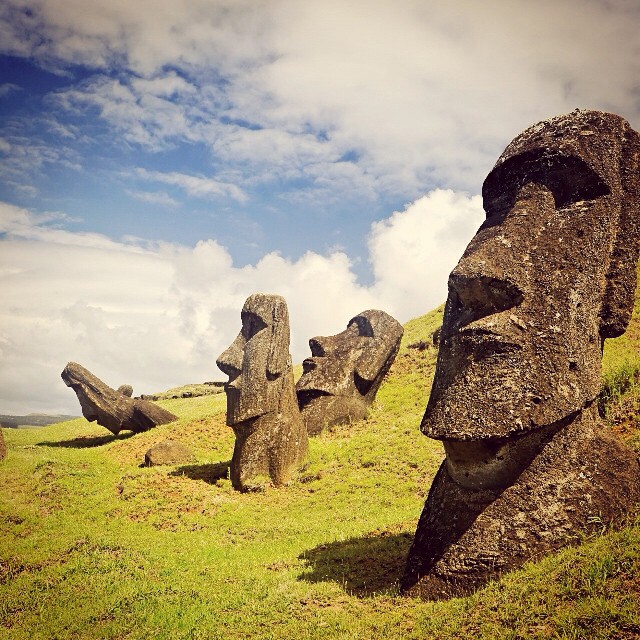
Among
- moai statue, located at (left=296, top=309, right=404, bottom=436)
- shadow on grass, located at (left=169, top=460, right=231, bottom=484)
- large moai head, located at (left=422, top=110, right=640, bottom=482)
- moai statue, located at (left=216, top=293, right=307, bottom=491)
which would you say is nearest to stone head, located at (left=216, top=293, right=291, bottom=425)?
moai statue, located at (left=216, top=293, right=307, bottom=491)

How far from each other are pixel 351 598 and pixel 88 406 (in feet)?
68.4

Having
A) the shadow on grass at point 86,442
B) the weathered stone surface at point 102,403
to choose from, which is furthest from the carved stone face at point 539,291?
the shadow on grass at point 86,442

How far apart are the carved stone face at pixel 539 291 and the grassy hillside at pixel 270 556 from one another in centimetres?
195

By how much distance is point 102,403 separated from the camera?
25250mm

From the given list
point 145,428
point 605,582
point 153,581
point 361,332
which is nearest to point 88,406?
point 145,428

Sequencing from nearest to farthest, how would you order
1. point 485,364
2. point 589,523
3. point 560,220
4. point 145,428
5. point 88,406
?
1. point 589,523
2. point 485,364
3. point 560,220
4. point 88,406
5. point 145,428

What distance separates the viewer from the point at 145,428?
27.0m

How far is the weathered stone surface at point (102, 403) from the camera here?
25172 mm

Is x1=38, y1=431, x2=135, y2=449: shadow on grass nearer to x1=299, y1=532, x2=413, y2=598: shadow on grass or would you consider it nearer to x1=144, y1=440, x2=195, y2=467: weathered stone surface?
x1=144, y1=440, x2=195, y2=467: weathered stone surface

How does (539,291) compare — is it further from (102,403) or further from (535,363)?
(102,403)

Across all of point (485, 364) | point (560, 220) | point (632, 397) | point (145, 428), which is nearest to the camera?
point (485, 364)

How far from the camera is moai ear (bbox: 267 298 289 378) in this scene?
1777 cm

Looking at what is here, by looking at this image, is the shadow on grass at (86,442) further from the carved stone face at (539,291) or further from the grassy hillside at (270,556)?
the carved stone face at (539,291)

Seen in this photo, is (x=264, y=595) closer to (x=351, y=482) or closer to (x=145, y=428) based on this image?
(x=351, y=482)
